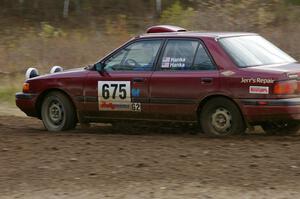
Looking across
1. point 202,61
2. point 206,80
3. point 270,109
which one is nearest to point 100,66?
point 202,61

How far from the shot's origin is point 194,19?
2156 centimetres

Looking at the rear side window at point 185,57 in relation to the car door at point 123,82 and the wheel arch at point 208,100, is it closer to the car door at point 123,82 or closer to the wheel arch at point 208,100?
the car door at point 123,82

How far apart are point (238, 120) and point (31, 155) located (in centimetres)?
277

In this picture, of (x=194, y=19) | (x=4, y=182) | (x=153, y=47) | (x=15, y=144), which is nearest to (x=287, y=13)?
(x=194, y=19)

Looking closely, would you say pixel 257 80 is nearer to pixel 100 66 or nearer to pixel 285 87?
pixel 285 87

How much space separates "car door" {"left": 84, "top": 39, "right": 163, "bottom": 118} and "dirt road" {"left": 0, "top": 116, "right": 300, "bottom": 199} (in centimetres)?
52

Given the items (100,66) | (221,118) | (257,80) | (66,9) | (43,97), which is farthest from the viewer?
(66,9)

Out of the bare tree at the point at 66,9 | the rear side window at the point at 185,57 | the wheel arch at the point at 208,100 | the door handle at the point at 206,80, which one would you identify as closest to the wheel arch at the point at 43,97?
the rear side window at the point at 185,57

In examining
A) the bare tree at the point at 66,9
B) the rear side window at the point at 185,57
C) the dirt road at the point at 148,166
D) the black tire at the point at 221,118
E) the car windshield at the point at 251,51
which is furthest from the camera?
the bare tree at the point at 66,9

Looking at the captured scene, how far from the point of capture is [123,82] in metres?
9.42

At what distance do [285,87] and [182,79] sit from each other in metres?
1.41

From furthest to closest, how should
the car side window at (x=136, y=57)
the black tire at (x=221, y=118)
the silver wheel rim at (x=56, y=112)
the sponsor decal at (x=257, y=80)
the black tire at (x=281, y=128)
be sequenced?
the silver wheel rim at (x=56, y=112) < the car side window at (x=136, y=57) < the black tire at (x=281, y=128) < the black tire at (x=221, y=118) < the sponsor decal at (x=257, y=80)

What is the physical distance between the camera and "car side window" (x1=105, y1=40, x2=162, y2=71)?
9.37 metres

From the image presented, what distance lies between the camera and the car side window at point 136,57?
937 cm
